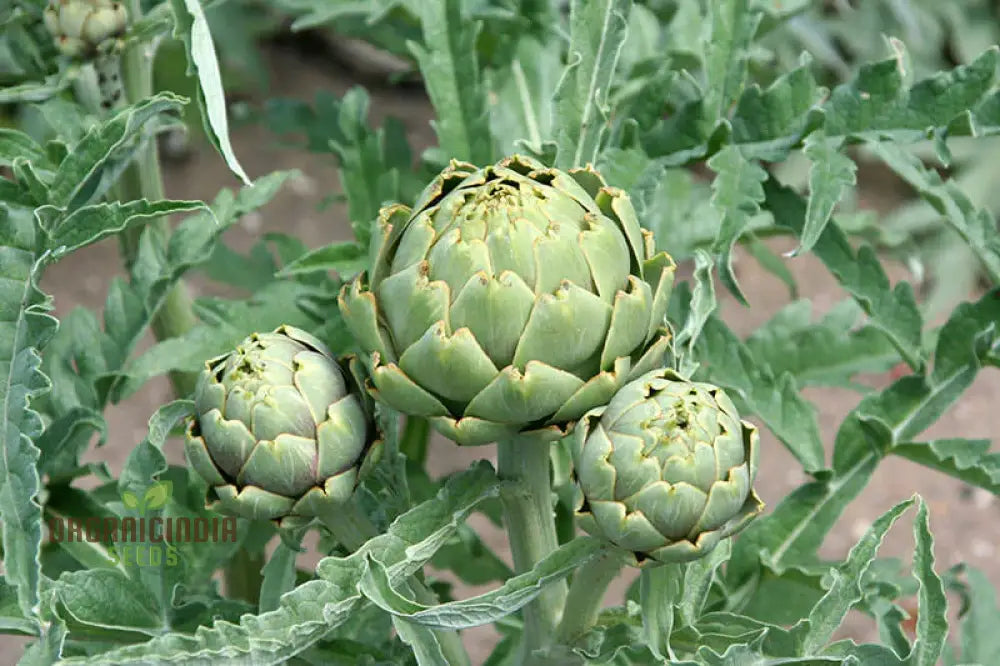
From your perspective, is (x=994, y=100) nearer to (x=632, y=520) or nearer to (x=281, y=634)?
(x=632, y=520)

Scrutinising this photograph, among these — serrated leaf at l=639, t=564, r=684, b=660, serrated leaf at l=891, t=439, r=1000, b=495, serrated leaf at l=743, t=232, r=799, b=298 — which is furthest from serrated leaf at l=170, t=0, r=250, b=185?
serrated leaf at l=743, t=232, r=799, b=298

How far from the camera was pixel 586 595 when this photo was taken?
769 millimetres

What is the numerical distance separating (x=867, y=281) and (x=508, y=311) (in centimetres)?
43

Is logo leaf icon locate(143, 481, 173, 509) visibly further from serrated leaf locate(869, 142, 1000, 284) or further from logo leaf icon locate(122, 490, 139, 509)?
serrated leaf locate(869, 142, 1000, 284)

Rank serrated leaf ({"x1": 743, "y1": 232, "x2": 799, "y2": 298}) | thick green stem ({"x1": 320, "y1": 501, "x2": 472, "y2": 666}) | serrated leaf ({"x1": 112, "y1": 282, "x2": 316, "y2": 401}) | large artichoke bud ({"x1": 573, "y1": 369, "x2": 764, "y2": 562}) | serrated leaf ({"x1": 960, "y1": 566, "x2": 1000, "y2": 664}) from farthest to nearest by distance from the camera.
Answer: serrated leaf ({"x1": 743, "y1": 232, "x2": 799, "y2": 298}) < serrated leaf ({"x1": 960, "y1": 566, "x2": 1000, "y2": 664}) < serrated leaf ({"x1": 112, "y1": 282, "x2": 316, "y2": 401}) < thick green stem ({"x1": 320, "y1": 501, "x2": 472, "y2": 666}) < large artichoke bud ({"x1": 573, "y1": 369, "x2": 764, "y2": 562})

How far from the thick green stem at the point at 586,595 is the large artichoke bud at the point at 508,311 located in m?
0.09

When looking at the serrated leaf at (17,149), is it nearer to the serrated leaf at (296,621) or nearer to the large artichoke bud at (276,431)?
the large artichoke bud at (276,431)

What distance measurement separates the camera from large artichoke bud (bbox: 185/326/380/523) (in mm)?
667

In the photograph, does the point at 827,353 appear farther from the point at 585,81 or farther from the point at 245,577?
the point at 245,577

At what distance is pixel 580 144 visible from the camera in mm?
862

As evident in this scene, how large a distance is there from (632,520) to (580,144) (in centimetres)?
32

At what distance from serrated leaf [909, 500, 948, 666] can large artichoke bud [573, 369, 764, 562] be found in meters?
0.12

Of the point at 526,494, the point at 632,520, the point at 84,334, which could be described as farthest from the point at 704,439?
the point at 84,334

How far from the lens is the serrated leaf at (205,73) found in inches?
27.2
